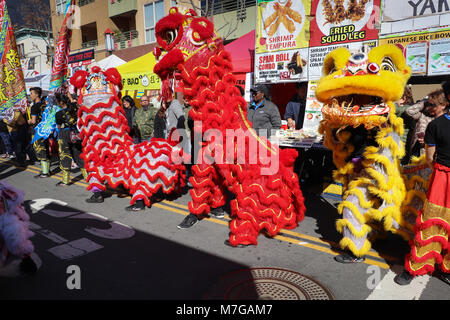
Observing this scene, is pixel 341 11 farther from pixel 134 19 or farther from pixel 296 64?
pixel 134 19

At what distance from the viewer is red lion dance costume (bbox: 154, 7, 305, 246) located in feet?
12.6

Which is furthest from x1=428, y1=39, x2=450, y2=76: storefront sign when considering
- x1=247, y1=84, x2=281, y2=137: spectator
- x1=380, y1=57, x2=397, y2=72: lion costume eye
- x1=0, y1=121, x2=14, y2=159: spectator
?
x1=0, y1=121, x2=14, y2=159: spectator

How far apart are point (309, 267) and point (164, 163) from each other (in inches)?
102

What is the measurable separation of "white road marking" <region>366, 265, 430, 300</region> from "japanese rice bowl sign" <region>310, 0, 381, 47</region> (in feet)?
17.5

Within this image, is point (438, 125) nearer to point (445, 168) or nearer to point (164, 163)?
point (445, 168)

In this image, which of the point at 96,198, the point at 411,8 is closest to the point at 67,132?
the point at 96,198

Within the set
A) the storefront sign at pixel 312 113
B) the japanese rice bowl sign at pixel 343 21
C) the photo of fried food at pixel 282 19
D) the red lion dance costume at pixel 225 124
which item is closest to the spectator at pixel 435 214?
the red lion dance costume at pixel 225 124

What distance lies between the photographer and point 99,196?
5.75 metres

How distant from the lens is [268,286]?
9.87 ft

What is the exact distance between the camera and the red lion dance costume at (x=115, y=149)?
16.3 feet

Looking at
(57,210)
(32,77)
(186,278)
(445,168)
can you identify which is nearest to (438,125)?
(445,168)

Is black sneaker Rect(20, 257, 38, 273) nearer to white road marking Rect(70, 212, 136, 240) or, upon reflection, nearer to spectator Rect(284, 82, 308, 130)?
white road marking Rect(70, 212, 136, 240)

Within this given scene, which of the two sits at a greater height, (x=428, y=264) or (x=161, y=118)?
(x=161, y=118)

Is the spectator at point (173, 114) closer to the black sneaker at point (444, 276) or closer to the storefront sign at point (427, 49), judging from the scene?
the black sneaker at point (444, 276)
